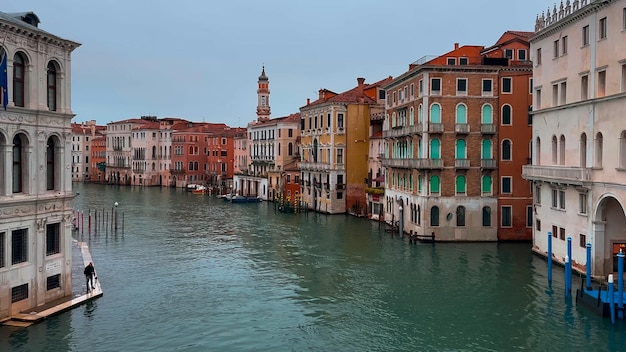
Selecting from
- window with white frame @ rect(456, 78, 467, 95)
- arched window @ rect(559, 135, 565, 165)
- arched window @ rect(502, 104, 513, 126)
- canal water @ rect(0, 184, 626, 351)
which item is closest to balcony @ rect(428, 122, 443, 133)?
window with white frame @ rect(456, 78, 467, 95)

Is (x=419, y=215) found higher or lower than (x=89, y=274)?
→ higher

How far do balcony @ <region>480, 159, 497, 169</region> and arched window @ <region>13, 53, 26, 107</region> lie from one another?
23696mm

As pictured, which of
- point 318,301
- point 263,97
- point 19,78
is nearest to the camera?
point 19,78

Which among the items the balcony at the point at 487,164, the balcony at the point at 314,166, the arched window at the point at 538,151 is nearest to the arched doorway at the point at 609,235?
the arched window at the point at 538,151

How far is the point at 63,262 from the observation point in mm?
18141

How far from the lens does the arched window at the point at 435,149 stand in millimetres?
33250

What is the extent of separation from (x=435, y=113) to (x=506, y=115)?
12.6 feet

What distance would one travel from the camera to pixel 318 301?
20.9 m

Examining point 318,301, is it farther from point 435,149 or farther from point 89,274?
point 435,149

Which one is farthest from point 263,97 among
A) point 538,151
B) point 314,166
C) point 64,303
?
point 64,303

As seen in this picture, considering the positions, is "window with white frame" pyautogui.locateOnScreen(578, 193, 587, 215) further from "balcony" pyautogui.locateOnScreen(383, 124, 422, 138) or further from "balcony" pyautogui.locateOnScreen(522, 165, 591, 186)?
"balcony" pyautogui.locateOnScreen(383, 124, 422, 138)

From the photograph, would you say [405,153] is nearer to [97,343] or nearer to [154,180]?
[97,343]

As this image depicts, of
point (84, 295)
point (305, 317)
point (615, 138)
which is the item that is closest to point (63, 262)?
point (84, 295)

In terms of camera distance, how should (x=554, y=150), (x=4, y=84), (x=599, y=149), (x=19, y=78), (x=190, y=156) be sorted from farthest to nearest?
(x=190, y=156)
(x=554, y=150)
(x=599, y=149)
(x=19, y=78)
(x=4, y=84)
